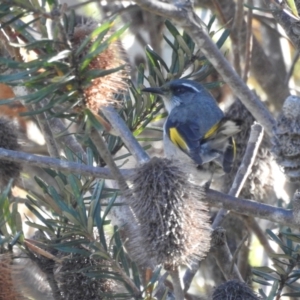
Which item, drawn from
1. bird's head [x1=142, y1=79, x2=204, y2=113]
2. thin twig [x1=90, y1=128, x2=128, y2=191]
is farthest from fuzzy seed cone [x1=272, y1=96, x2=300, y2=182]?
bird's head [x1=142, y1=79, x2=204, y2=113]

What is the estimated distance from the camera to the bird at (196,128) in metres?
2.64

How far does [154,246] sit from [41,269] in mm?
323

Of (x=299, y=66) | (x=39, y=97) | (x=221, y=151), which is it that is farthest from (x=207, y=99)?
(x=39, y=97)

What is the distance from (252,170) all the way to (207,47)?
1.71 metres

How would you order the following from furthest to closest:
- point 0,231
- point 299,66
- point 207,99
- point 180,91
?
point 299,66 < point 207,99 < point 180,91 < point 0,231

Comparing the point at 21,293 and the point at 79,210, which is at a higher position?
the point at 79,210

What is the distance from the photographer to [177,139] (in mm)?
2855

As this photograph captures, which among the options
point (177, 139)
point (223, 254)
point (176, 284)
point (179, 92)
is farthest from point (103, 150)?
point (179, 92)

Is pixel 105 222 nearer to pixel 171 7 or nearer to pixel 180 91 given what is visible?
pixel 171 7

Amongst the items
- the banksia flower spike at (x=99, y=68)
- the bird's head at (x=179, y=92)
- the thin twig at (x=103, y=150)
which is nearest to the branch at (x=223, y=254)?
the thin twig at (x=103, y=150)

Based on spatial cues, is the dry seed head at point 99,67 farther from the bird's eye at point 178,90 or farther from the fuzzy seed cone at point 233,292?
the bird's eye at point 178,90

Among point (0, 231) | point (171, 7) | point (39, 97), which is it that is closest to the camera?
point (39, 97)

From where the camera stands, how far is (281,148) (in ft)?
5.47

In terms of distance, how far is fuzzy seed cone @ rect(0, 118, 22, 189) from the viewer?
215 cm
